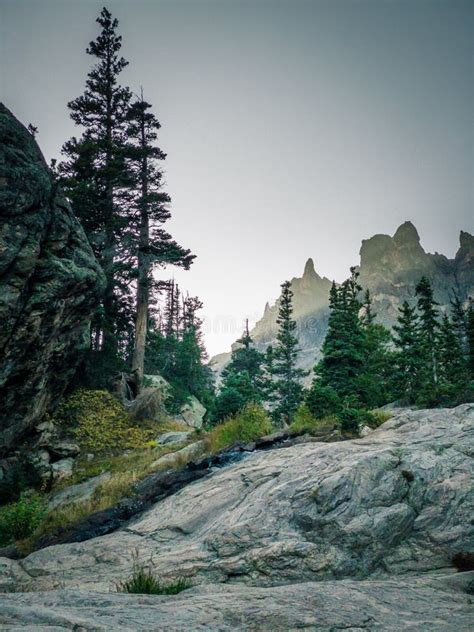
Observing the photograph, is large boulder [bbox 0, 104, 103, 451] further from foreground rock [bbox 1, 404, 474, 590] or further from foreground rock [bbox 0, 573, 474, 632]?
foreground rock [bbox 0, 573, 474, 632]

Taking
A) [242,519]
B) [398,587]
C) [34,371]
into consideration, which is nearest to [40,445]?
[34,371]

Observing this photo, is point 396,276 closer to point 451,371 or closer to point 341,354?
point 451,371

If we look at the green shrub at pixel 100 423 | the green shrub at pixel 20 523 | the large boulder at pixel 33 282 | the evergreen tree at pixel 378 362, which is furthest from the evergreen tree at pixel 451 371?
the green shrub at pixel 20 523

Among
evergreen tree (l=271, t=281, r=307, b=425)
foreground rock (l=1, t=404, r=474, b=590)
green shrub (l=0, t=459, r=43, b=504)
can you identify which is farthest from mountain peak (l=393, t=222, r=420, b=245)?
green shrub (l=0, t=459, r=43, b=504)

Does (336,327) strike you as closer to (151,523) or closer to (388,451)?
(388,451)

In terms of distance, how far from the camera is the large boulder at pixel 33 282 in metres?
12.6

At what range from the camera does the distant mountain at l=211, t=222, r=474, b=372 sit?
15238 cm

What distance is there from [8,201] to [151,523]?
38.1ft

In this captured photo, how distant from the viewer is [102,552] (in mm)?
6973

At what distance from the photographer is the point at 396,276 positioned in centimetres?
16825

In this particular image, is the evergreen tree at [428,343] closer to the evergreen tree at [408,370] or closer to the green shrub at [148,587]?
the evergreen tree at [408,370]

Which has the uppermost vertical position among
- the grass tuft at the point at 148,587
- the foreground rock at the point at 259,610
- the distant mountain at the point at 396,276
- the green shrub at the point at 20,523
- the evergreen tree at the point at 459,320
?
the distant mountain at the point at 396,276

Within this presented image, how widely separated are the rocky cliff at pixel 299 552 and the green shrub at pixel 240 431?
499cm

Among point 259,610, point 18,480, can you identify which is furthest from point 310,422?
point 259,610
